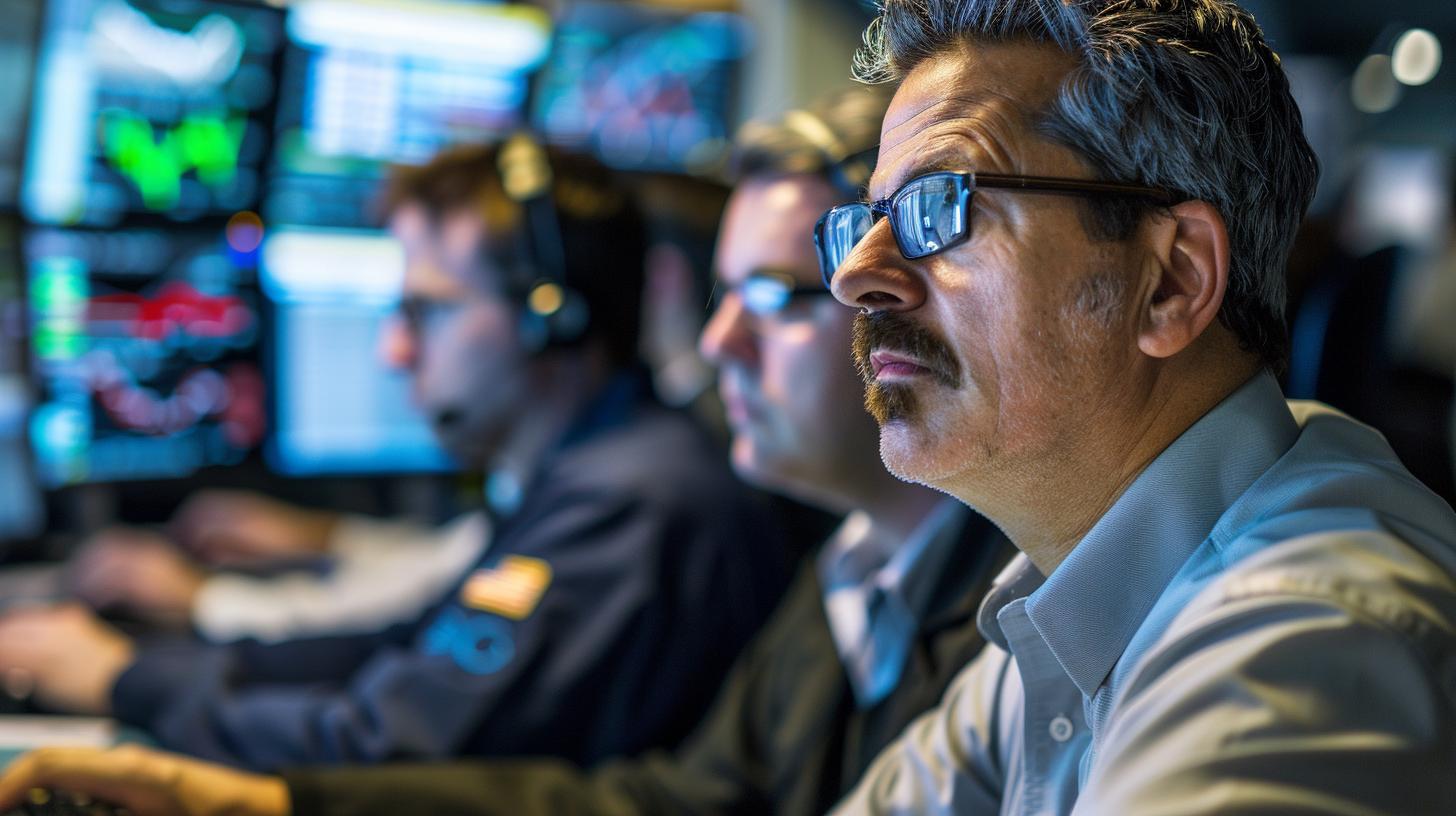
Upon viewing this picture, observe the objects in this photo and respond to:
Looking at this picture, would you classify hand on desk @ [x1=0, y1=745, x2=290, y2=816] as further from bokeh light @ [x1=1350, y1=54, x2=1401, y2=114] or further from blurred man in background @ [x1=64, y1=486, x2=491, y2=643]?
bokeh light @ [x1=1350, y1=54, x2=1401, y2=114]

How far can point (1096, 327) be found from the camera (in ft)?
2.42

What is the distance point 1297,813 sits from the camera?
515 millimetres

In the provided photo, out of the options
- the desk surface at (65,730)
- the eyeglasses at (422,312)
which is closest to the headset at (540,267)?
the eyeglasses at (422,312)

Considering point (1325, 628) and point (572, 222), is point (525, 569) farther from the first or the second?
point (1325, 628)

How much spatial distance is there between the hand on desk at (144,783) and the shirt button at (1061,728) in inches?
27.9

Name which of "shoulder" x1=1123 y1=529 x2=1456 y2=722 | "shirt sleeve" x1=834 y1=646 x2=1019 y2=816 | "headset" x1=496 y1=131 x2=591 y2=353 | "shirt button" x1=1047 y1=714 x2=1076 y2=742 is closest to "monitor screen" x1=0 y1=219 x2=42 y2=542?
"headset" x1=496 y1=131 x2=591 y2=353

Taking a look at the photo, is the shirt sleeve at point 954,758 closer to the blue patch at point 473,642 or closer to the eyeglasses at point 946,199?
the eyeglasses at point 946,199

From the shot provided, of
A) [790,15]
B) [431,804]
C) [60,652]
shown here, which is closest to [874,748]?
[431,804]

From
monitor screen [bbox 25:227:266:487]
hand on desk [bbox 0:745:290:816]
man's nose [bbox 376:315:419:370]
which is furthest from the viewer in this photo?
monitor screen [bbox 25:227:266:487]

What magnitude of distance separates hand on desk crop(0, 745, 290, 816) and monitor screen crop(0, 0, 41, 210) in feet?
4.39

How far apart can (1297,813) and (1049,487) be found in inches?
11.0

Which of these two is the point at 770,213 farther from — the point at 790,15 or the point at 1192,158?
the point at 790,15

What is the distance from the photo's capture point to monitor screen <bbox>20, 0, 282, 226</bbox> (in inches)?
81.4

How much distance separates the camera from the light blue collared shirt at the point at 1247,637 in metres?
0.53
